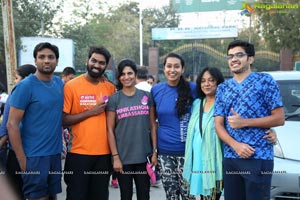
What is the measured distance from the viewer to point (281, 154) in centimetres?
375

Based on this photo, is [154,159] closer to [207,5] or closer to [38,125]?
[38,125]

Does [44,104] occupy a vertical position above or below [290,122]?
above

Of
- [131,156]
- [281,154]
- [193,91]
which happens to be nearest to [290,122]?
[281,154]

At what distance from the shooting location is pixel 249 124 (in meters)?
2.82

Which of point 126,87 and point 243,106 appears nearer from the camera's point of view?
point 243,106

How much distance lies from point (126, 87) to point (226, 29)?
23428mm

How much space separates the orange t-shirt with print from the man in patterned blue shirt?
124 centimetres

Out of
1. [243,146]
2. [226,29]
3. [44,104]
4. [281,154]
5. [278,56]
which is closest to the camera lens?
[243,146]

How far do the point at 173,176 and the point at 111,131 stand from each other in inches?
30.1

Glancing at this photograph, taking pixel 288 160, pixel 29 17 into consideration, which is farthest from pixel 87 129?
pixel 29 17

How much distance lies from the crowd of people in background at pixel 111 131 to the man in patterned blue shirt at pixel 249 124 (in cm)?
14

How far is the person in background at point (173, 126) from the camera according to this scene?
356 cm

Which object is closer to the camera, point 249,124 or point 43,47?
point 249,124

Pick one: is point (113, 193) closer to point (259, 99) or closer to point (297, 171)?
point (297, 171)
